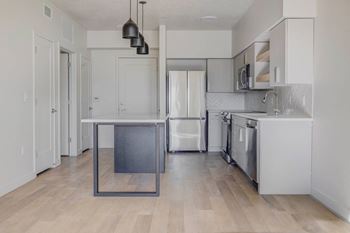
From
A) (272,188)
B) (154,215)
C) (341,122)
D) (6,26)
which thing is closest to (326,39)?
(341,122)

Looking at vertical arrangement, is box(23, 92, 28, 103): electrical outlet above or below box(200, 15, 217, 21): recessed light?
below

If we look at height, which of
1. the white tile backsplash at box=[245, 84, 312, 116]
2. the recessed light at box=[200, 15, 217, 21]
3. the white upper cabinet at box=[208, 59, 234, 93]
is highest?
the recessed light at box=[200, 15, 217, 21]

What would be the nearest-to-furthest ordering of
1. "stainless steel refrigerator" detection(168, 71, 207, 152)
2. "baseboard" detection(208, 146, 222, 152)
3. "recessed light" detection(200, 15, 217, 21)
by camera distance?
1. "recessed light" detection(200, 15, 217, 21)
2. "stainless steel refrigerator" detection(168, 71, 207, 152)
3. "baseboard" detection(208, 146, 222, 152)

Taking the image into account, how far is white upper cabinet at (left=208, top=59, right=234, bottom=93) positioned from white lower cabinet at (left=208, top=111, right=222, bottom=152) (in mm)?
640

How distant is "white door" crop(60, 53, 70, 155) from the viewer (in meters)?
6.85

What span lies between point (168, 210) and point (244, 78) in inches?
138

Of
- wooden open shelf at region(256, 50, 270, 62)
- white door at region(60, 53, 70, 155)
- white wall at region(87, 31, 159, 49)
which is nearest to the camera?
wooden open shelf at region(256, 50, 270, 62)

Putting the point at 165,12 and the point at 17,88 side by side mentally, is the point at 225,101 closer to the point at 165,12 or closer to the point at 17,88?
the point at 165,12

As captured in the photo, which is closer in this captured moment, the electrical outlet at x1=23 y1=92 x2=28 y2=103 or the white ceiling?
the electrical outlet at x1=23 y1=92 x2=28 y2=103

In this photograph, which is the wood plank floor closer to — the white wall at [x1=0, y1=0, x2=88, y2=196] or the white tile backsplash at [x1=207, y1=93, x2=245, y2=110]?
the white wall at [x1=0, y1=0, x2=88, y2=196]

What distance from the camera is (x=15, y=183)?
4.36 metres

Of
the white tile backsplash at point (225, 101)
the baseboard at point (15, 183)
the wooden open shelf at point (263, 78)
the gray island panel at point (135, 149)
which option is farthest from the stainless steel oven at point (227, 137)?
the baseboard at point (15, 183)

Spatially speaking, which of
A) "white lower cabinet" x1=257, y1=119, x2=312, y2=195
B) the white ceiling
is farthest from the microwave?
"white lower cabinet" x1=257, y1=119, x2=312, y2=195

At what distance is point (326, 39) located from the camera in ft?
12.2
